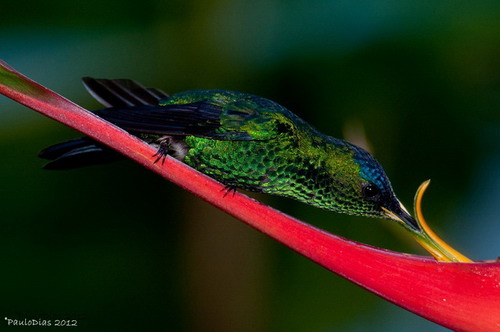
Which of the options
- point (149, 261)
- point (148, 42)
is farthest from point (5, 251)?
point (148, 42)

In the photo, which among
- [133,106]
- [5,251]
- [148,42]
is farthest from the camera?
[148,42]

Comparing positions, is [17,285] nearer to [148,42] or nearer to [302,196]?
[148,42]

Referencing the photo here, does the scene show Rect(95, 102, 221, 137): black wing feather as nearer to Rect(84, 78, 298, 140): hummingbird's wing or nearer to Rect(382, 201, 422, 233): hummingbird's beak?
Rect(84, 78, 298, 140): hummingbird's wing

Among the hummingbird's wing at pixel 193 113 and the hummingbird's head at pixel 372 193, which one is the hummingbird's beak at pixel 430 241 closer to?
the hummingbird's head at pixel 372 193

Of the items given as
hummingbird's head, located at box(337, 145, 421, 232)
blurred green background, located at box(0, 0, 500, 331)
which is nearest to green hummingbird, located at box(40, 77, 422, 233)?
hummingbird's head, located at box(337, 145, 421, 232)

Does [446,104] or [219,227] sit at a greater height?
[446,104]

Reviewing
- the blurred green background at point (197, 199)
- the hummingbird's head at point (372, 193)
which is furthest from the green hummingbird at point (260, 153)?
the blurred green background at point (197, 199)
